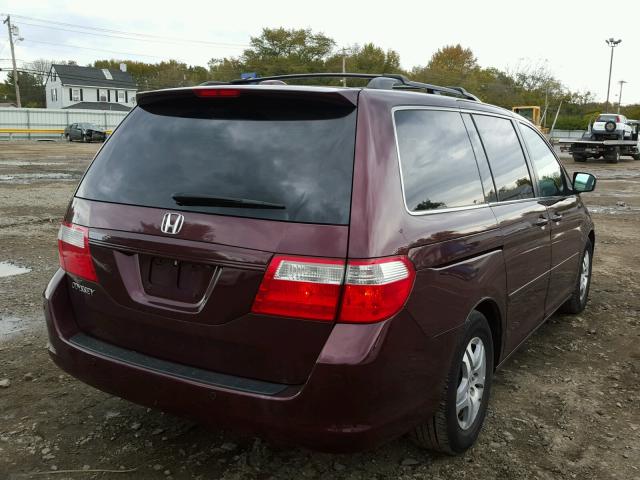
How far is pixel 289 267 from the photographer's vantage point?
7.57 ft

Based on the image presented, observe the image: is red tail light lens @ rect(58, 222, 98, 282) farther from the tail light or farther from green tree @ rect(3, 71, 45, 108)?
green tree @ rect(3, 71, 45, 108)

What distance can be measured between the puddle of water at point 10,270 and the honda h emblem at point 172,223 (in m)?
4.53

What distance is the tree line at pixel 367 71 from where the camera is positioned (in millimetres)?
77125

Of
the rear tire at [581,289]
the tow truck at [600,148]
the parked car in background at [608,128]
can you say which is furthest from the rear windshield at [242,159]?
the parked car in background at [608,128]

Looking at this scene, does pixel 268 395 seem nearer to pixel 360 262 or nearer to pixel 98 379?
Answer: pixel 360 262

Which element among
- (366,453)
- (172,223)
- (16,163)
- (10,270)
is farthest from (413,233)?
(16,163)

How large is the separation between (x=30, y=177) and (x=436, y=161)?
1683 cm

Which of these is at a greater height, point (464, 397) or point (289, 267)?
point (289, 267)

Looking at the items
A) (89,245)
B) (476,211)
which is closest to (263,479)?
(89,245)

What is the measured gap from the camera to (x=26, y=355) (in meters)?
4.20

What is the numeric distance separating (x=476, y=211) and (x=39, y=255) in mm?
5894

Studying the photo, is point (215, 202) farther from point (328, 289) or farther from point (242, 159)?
point (328, 289)

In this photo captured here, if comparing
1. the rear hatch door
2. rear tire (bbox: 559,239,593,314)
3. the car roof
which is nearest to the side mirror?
rear tire (bbox: 559,239,593,314)

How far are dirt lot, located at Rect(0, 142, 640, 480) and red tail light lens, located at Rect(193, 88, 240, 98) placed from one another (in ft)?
5.63
